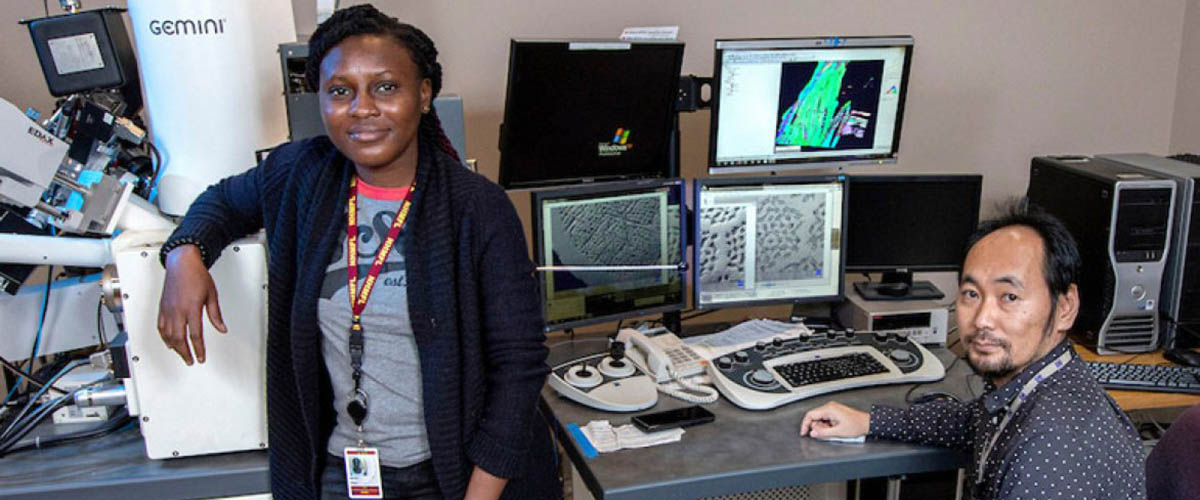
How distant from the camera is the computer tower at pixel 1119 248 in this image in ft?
7.16

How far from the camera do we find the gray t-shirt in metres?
1.35

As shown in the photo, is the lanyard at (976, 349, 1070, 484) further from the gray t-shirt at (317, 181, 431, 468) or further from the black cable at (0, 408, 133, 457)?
the black cable at (0, 408, 133, 457)

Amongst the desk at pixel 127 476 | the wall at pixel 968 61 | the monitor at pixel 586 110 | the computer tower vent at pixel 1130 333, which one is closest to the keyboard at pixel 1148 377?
the computer tower vent at pixel 1130 333

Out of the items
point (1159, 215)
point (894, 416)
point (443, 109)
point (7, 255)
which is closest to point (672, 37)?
point (443, 109)

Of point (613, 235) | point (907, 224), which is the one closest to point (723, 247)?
point (613, 235)

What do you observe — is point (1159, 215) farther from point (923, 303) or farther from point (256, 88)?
point (256, 88)

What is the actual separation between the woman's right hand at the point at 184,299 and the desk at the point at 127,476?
306mm

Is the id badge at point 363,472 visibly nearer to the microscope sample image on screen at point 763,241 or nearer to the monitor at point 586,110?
the monitor at point 586,110

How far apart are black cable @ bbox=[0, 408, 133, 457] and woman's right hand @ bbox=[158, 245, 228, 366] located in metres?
0.47

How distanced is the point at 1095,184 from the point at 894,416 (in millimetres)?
998

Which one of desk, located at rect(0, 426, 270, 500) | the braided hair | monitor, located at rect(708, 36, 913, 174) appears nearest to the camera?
the braided hair

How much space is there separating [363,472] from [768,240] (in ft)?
4.07

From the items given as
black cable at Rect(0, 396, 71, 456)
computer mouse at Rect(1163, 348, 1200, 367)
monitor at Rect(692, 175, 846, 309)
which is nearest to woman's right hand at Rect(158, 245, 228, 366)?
black cable at Rect(0, 396, 71, 456)

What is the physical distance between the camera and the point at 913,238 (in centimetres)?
234
